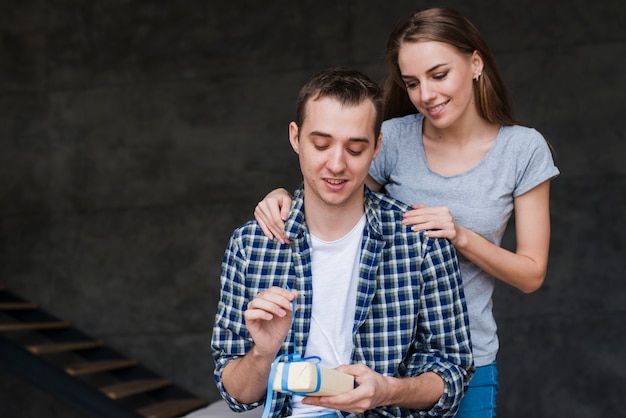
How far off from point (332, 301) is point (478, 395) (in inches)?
18.5

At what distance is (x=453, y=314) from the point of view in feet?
6.13

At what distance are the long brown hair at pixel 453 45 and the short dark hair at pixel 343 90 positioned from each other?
0.89 ft

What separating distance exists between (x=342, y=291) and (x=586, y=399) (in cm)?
341

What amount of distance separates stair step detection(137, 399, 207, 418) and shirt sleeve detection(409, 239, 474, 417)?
3.25 m

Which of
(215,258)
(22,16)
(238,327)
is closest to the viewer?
(238,327)

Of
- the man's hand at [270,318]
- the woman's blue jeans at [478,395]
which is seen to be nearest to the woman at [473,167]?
the woman's blue jeans at [478,395]

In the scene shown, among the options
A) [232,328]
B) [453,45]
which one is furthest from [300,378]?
[453,45]

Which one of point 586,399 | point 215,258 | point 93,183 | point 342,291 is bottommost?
point 586,399

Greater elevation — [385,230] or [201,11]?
[201,11]

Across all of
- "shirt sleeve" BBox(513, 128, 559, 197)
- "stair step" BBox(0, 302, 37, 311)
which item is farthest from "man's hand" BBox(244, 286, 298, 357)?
A: "stair step" BBox(0, 302, 37, 311)

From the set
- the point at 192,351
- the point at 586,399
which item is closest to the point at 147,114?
the point at 192,351

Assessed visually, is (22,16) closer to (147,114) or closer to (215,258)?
(147,114)

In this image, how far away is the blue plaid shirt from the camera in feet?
6.03

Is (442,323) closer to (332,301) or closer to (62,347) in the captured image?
(332,301)
